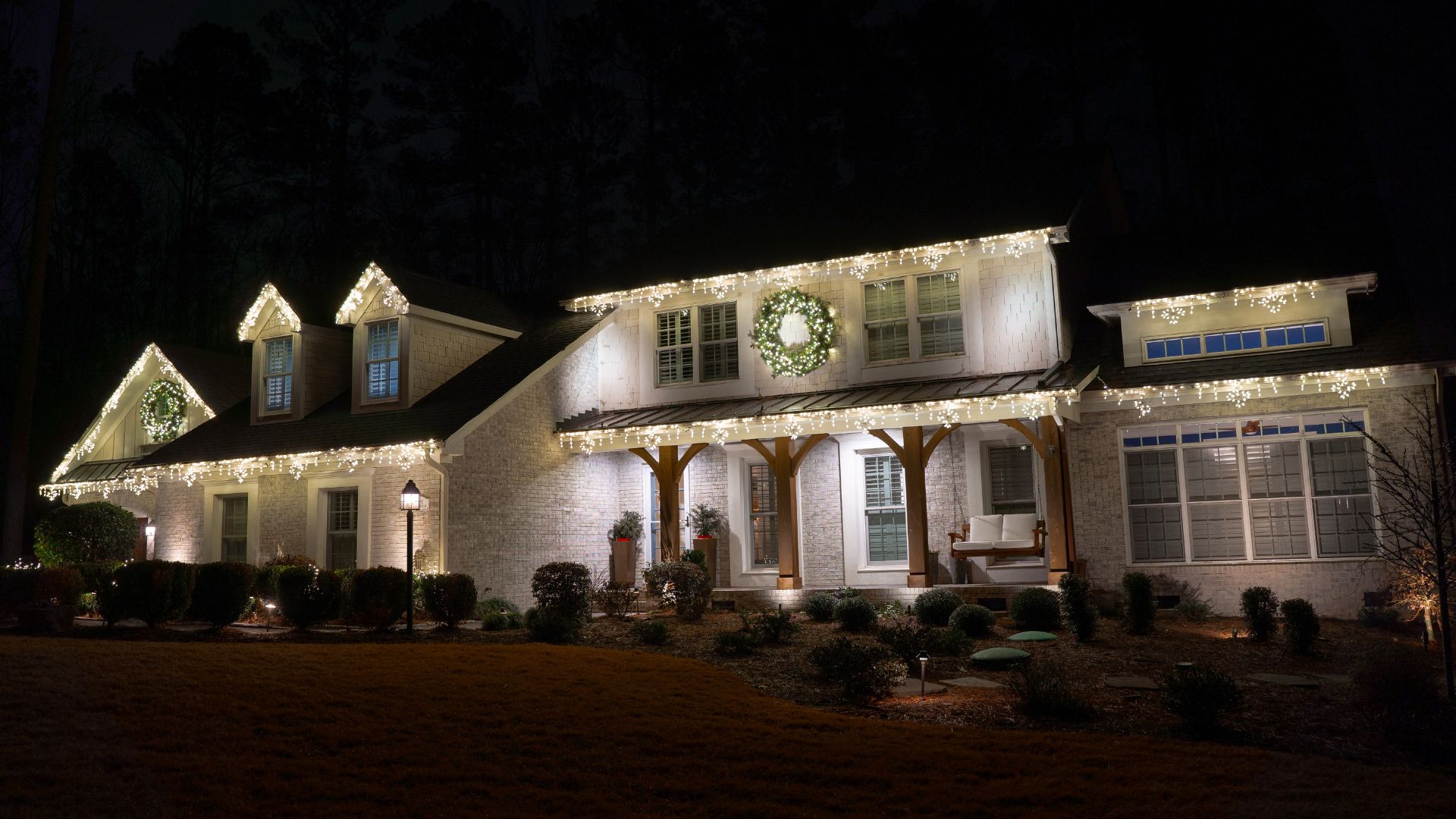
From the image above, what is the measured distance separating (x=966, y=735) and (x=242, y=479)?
1525 centimetres

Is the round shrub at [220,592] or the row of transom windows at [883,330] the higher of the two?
the row of transom windows at [883,330]

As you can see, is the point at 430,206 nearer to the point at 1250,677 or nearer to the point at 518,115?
the point at 518,115

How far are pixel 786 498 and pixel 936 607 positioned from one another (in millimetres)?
3504

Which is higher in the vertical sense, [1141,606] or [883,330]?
[883,330]

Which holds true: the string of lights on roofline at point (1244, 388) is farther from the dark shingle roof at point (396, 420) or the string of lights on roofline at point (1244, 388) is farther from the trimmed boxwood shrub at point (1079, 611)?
the dark shingle roof at point (396, 420)

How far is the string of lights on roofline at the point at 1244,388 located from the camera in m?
14.1

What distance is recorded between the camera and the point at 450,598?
13641mm

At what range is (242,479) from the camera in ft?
62.7

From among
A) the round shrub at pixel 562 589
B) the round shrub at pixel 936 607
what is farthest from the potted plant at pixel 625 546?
the round shrub at pixel 936 607

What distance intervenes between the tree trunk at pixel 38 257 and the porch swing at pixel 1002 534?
15.4 m

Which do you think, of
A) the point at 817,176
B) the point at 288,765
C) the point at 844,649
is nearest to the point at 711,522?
the point at 844,649

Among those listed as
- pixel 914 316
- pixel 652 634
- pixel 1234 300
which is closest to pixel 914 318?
pixel 914 316

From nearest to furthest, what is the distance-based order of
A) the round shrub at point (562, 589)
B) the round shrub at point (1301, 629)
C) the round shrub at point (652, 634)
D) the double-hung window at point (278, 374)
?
the round shrub at point (1301, 629), the round shrub at point (652, 634), the round shrub at point (562, 589), the double-hung window at point (278, 374)

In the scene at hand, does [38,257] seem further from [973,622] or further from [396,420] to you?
[973,622]
